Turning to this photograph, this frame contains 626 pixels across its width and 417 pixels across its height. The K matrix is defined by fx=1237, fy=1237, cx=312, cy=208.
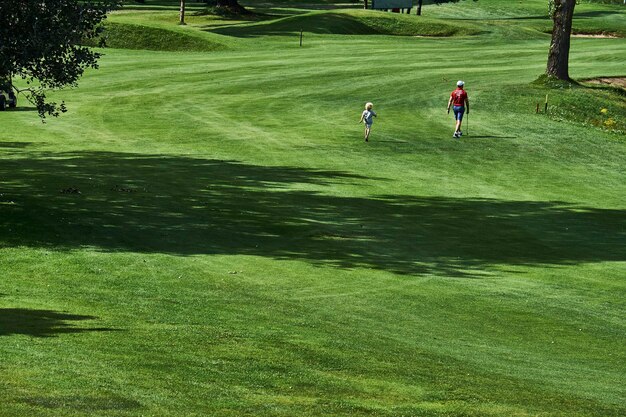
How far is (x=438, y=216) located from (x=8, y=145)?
18485 millimetres

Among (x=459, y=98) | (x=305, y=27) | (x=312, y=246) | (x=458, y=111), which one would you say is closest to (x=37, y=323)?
(x=312, y=246)

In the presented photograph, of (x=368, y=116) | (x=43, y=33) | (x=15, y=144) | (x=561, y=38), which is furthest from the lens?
(x=561, y=38)

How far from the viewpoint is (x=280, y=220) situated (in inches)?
1265

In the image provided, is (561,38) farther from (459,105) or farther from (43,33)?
(43,33)

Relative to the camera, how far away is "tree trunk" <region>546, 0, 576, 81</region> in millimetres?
61531

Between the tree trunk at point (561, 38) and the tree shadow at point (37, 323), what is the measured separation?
153 feet

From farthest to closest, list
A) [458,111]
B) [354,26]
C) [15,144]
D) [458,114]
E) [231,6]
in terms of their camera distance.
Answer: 1. [231,6]
2. [354,26]
3. [458,114]
4. [458,111]
5. [15,144]

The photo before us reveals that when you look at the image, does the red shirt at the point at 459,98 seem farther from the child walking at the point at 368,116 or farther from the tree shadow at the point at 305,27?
the tree shadow at the point at 305,27

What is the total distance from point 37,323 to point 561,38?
48242 mm

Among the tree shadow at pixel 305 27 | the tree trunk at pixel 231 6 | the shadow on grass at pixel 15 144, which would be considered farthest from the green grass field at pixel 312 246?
the tree trunk at pixel 231 6

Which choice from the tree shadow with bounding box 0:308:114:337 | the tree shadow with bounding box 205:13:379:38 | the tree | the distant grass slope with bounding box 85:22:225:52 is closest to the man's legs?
the tree

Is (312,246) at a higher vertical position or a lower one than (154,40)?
higher

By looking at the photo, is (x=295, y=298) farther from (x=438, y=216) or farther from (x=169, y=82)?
(x=169, y=82)

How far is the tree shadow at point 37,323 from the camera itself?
17.6 meters
